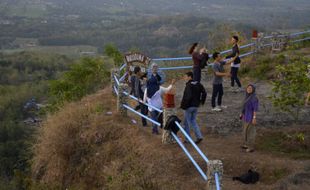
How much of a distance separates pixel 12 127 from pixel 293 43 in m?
26.9

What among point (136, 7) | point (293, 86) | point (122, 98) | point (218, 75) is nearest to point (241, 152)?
point (293, 86)

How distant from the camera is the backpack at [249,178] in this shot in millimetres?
7176

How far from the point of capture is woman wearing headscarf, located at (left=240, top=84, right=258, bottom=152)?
798 centimetres

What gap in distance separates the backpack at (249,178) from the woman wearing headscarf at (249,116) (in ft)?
3.22

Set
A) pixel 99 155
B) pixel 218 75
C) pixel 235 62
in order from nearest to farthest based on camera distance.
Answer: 1. pixel 99 155
2. pixel 218 75
3. pixel 235 62

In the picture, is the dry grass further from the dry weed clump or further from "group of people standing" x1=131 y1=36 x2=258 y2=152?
"group of people standing" x1=131 y1=36 x2=258 y2=152

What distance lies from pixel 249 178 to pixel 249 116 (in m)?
1.33

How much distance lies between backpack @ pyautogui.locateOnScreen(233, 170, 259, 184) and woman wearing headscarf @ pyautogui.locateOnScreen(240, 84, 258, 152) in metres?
0.98

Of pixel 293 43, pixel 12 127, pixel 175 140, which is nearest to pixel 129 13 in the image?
pixel 12 127

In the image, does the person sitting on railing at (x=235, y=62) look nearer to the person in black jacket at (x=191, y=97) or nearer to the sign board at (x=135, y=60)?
the sign board at (x=135, y=60)

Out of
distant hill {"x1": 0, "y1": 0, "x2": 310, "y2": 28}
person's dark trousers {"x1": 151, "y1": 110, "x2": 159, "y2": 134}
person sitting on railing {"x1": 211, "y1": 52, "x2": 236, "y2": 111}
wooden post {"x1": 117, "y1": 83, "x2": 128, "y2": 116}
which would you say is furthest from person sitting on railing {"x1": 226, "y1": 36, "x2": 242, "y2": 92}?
distant hill {"x1": 0, "y1": 0, "x2": 310, "y2": 28}

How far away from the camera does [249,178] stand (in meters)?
7.18

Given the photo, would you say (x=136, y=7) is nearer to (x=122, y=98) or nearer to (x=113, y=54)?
(x=113, y=54)

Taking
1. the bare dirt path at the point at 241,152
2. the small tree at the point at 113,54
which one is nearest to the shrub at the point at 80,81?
the small tree at the point at 113,54
